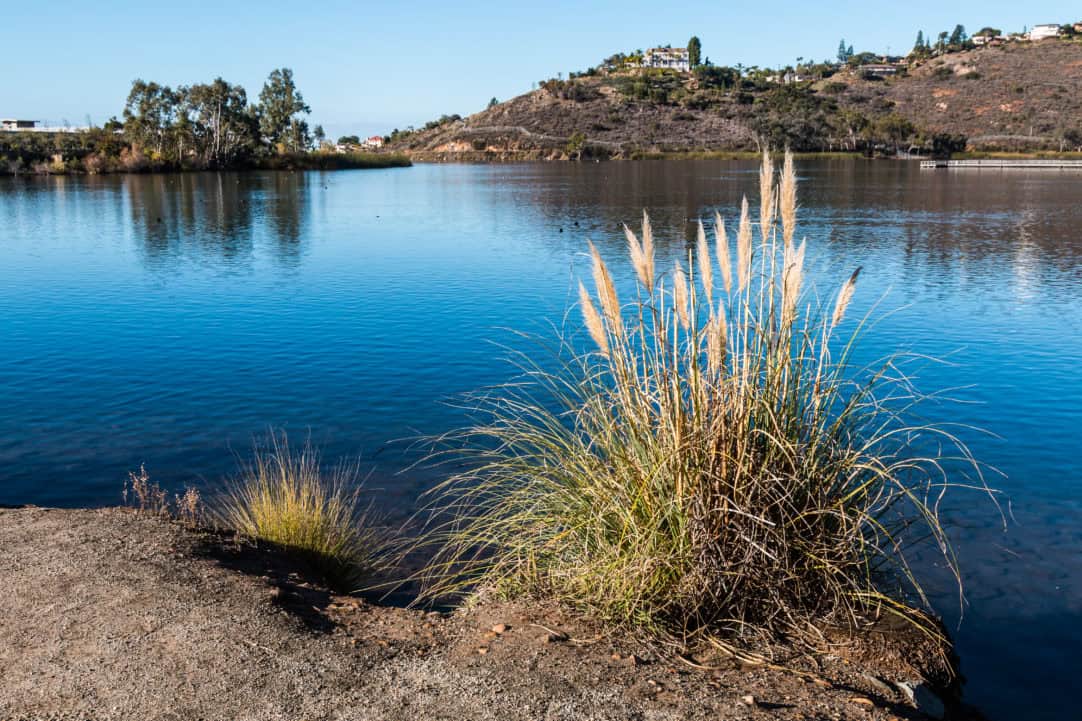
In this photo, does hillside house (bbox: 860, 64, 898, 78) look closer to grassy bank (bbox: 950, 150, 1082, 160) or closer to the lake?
grassy bank (bbox: 950, 150, 1082, 160)

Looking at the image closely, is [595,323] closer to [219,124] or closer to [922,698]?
[922,698]

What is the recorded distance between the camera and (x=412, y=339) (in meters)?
14.9

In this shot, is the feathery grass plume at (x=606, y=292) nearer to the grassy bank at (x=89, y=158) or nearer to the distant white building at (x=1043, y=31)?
the grassy bank at (x=89, y=158)

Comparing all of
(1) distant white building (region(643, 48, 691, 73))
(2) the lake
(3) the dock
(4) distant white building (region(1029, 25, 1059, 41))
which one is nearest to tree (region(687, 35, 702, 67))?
(1) distant white building (region(643, 48, 691, 73))

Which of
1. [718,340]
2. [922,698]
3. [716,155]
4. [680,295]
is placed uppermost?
[716,155]

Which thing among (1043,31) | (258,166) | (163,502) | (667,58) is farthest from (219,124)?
(1043,31)

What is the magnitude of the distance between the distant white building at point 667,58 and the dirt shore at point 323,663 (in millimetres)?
178559

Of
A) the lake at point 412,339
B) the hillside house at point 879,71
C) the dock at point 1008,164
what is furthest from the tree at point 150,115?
the hillside house at point 879,71

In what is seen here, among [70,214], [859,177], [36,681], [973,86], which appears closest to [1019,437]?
[36,681]

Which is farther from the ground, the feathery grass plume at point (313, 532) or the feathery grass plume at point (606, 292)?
the feathery grass plume at point (606, 292)

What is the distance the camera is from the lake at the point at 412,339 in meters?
7.36

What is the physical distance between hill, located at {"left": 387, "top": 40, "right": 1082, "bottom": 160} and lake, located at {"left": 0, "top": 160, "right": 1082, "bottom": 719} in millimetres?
65146

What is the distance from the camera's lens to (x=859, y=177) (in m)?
59.9

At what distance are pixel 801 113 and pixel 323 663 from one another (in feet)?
363
